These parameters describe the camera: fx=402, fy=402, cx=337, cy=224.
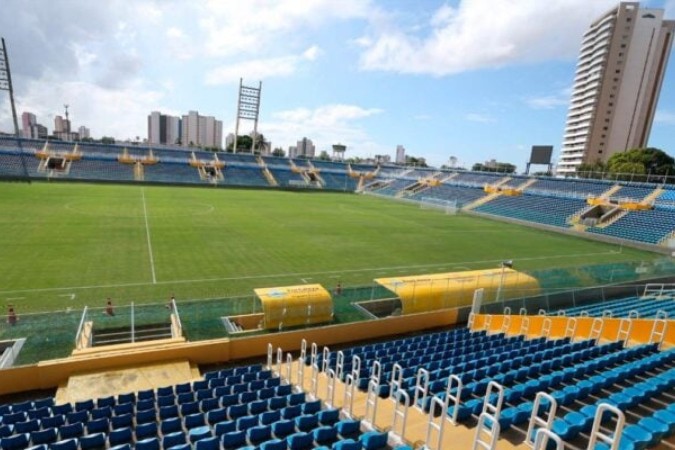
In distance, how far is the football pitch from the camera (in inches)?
728

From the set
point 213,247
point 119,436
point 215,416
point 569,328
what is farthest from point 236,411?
point 213,247

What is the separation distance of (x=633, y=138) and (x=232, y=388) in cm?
13604

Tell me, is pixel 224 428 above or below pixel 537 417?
below

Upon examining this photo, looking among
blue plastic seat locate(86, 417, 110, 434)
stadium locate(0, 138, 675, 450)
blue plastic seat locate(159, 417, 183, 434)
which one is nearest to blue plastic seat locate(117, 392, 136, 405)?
stadium locate(0, 138, 675, 450)

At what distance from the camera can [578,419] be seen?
604 cm

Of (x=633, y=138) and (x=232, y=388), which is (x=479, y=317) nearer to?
(x=232, y=388)

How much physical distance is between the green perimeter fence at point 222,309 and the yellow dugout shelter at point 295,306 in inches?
10.6

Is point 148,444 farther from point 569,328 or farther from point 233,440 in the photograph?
point 569,328

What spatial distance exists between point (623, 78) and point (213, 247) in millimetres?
128264

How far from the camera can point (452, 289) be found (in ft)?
51.6

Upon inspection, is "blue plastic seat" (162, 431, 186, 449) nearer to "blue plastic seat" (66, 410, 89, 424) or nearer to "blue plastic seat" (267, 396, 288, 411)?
"blue plastic seat" (267, 396, 288, 411)

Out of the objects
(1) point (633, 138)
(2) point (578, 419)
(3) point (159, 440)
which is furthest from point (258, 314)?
(1) point (633, 138)

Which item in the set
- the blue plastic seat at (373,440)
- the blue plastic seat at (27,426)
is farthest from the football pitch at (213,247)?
the blue plastic seat at (373,440)

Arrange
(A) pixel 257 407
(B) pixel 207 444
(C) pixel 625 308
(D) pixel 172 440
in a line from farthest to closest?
(C) pixel 625 308
(A) pixel 257 407
(D) pixel 172 440
(B) pixel 207 444
